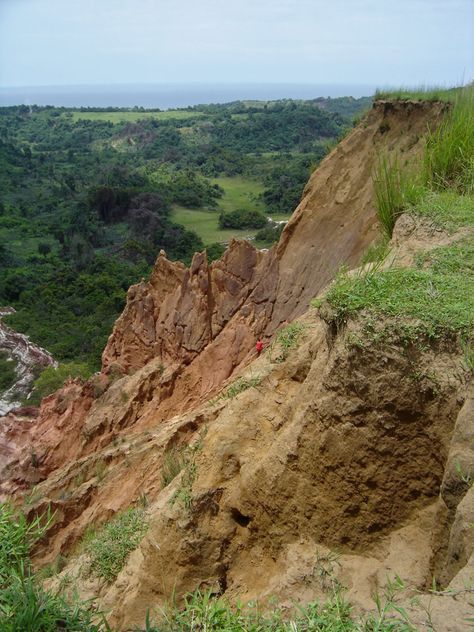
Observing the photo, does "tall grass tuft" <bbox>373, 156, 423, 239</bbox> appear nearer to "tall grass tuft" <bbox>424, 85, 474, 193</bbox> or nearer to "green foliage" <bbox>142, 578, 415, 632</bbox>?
"tall grass tuft" <bbox>424, 85, 474, 193</bbox>

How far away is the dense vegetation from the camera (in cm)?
3158

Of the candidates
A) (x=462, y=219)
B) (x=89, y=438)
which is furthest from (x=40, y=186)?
(x=462, y=219)

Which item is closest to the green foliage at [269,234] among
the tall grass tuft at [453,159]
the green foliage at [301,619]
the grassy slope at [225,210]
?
the grassy slope at [225,210]

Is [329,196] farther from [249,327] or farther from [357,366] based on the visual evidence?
[357,366]

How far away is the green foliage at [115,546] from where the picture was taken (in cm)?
534

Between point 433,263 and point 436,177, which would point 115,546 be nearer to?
point 433,263

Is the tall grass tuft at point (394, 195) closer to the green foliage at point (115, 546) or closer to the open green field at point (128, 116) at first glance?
the green foliage at point (115, 546)

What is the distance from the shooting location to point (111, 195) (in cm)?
5050

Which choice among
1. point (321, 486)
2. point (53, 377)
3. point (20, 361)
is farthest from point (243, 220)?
point (321, 486)

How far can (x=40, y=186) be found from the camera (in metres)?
62.0

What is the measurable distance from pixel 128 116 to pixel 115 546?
12031 cm

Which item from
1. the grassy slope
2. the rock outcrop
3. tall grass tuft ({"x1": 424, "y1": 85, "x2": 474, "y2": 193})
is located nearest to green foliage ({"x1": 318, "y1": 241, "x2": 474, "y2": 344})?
tall grass tuft ({"x1": 424, "y1": 85, "x2": 474, "y2": 193})

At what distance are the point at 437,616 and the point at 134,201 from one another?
49.7m

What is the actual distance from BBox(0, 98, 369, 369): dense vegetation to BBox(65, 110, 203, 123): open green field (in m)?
1.47
